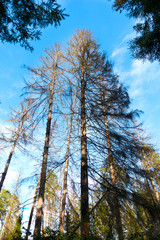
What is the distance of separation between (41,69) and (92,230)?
7.99 m

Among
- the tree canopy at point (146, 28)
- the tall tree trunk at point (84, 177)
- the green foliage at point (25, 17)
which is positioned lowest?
the tall tree trunk at point (84, 177)

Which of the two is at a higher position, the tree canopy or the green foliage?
the tree canopy

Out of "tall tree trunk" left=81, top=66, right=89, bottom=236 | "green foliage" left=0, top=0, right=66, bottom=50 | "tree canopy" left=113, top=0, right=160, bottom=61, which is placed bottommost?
"tall tree trunk" left=81, top=66, right=89, bottom=236

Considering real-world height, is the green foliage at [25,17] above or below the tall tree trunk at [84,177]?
above

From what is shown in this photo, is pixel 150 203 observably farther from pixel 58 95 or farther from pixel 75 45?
pixel 75 45

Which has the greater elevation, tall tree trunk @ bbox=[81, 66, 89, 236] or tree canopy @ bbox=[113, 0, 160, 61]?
tree canopy @ bbox=[113, 0, 160, 61]

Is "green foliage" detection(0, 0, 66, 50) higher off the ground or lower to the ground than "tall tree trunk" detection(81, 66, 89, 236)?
higher

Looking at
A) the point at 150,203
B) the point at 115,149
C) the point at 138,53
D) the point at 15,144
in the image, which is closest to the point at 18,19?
the point at 138,53

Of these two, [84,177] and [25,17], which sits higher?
[25,17]

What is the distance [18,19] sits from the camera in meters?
3.56

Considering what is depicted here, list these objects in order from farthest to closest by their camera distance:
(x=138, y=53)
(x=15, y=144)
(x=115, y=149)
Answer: (x=15, y=144) < (x=138, y=53) < (x=115, y=149)

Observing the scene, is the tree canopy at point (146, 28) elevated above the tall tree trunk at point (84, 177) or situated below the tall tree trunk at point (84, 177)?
above

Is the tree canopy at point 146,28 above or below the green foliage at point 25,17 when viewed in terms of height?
above

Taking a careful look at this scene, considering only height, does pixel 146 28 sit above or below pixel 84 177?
above
